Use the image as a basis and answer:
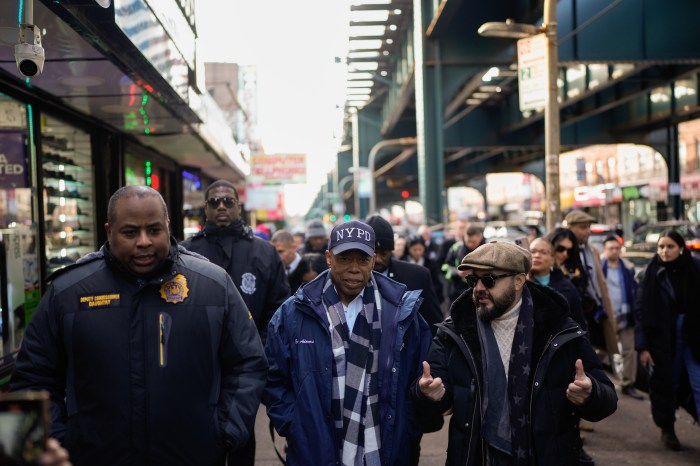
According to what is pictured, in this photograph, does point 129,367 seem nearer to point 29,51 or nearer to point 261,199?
point 29,51

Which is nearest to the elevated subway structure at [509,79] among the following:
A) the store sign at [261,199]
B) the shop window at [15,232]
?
the store sign at [261,199]

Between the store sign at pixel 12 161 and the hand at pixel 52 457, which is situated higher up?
the store sign at pixel 12 161

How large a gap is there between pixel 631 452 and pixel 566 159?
6277 centimetres

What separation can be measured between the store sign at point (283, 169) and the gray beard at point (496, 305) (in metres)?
31.7

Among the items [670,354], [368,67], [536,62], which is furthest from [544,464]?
[368,67]

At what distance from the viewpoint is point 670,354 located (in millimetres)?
6398

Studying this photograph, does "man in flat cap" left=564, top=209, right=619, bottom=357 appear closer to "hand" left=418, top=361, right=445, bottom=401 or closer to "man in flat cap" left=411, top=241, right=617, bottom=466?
"man in flat cap" left=411, top=241, right=617, bottom=466

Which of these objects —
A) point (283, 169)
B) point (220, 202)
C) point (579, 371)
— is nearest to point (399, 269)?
point (220, 202)

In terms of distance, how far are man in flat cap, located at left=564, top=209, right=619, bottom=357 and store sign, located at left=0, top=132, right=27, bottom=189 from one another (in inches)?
210

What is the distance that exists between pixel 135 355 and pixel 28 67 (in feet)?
6.54

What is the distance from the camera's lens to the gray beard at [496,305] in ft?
11.3

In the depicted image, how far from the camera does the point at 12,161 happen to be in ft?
20.5

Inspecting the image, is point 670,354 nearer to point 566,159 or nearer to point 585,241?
point 585,241

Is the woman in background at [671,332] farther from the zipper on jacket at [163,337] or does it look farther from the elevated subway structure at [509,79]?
the elevated subway structure at [509,79]
